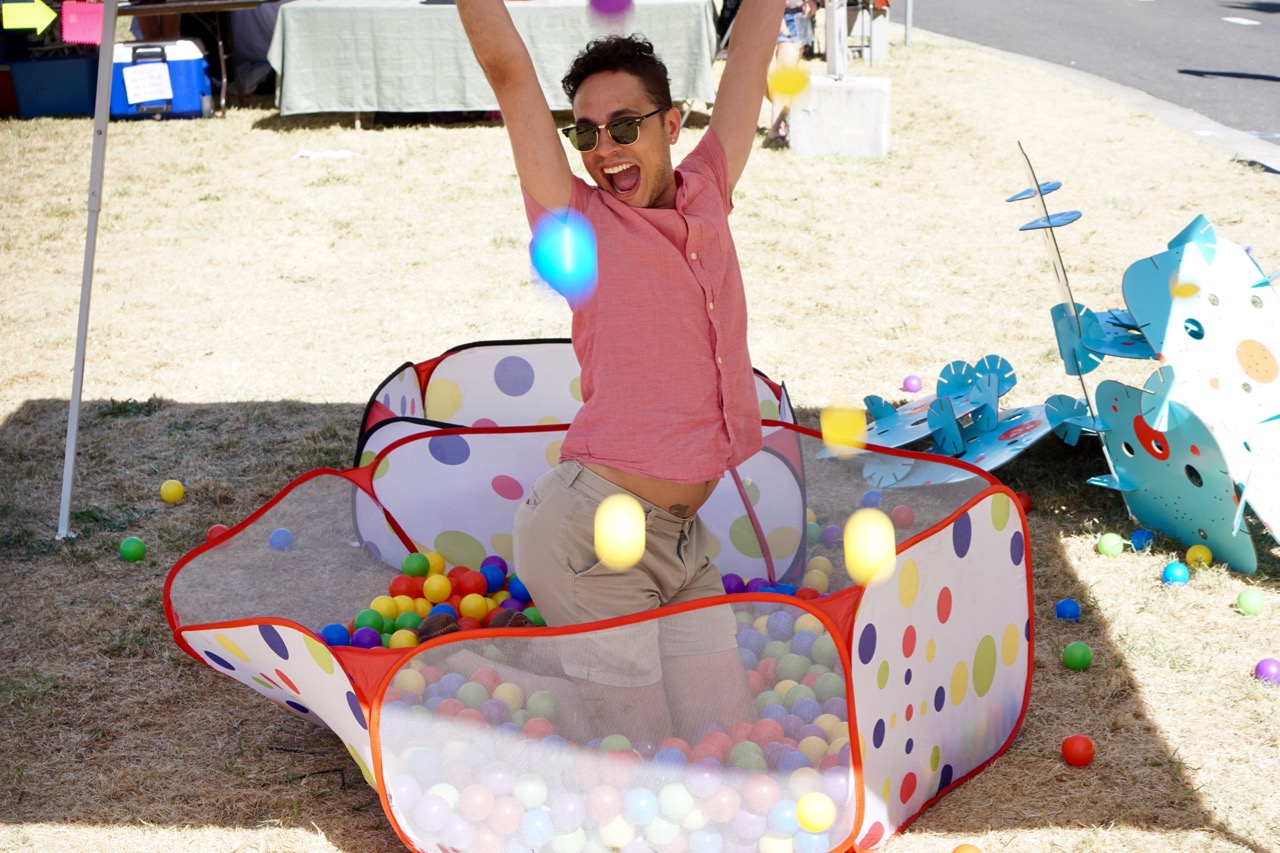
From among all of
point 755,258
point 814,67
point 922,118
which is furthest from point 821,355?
point 814,67

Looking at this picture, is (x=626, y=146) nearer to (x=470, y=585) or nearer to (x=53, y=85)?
(x=470, y=585)

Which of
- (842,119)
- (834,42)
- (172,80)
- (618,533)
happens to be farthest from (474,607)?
(172,80)

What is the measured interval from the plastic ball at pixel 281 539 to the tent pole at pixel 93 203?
806mm

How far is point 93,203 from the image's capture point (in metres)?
3.09

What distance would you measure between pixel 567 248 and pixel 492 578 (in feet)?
3.34

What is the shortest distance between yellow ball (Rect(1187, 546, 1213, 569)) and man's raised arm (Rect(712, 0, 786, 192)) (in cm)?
147

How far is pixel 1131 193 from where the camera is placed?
249 inches

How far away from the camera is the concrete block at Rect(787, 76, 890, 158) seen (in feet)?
24.0

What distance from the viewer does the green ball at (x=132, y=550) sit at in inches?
124

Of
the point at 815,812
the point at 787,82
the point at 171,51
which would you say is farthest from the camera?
the point at 171,51

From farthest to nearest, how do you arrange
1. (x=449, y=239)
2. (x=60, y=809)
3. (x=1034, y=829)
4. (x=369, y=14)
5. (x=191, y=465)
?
(x=369, y=14), (x=449, y=239), (x=191, y=465), (x=60, y=809), (x=1034, y=829)

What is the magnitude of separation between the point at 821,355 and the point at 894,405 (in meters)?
0.57

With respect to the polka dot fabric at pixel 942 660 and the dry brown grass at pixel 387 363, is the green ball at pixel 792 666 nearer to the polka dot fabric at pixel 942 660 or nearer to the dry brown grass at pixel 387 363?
the polka dot fabric at pixel 942 660

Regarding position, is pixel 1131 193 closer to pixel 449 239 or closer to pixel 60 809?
pixel 449 239
